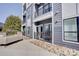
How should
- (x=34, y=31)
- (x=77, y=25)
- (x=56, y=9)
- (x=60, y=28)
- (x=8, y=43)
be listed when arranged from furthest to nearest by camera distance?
Answer: (x=34, y=31), (x=8, y=43), (x=56, y=9), (x=60, y=28), (x=77, y=25)

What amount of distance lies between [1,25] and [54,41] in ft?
10.8

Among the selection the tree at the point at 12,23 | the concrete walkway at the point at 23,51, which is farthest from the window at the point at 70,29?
the tree at the point at 12,23

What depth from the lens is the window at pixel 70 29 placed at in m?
7.33

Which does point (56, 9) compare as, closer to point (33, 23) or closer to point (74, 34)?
point (74, 34)

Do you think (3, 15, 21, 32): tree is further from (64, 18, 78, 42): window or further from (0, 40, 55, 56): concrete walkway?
(64, 18, 78, 42): window

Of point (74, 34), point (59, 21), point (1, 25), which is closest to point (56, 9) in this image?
point (59, 21)

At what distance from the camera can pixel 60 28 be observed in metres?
8.78

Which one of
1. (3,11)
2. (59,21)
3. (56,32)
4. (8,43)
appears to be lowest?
(8,43)

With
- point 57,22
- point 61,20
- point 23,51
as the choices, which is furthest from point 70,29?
point 23,51

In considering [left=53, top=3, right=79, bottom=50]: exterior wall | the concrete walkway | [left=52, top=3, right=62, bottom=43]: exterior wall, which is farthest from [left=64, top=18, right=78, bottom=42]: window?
the concrete walkway

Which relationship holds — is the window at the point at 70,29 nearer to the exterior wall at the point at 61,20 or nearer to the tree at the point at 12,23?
the exterior wall at the point at 61,20

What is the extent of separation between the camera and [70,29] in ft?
25.1

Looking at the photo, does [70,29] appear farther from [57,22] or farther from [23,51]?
[23,51]

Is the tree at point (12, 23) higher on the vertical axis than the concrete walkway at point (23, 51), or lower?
higher
